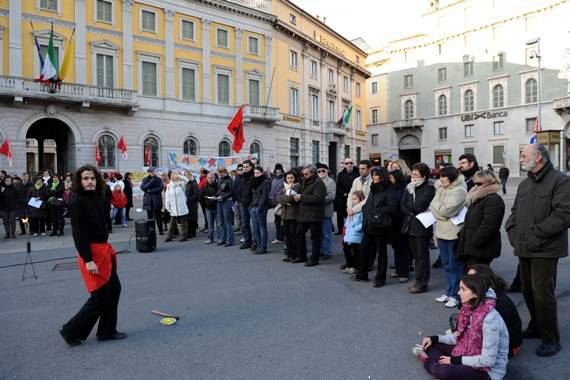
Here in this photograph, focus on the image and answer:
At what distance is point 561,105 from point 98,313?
49.9 m

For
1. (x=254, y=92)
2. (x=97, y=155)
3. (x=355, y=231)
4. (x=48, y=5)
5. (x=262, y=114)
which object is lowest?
(x=355, y=231)

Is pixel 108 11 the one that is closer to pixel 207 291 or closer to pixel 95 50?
pixel 95 50

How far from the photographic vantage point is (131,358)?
4.09 metres

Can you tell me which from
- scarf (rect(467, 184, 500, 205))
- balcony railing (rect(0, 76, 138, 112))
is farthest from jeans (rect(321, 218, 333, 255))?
balcony railing (rect(0, 76, 138, 112))

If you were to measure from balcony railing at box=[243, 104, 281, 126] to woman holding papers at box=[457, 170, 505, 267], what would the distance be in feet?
95.7

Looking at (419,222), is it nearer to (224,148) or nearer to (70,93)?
(70,93)

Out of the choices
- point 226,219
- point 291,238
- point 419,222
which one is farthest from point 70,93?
point 419,222

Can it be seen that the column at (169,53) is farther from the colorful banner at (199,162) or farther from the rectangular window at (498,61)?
the rectangular window at (498,61)

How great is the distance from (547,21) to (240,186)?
47.9 m

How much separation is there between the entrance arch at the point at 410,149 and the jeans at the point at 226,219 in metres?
49.6

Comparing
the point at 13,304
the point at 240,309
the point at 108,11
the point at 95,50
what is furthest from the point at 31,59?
the point at 240,309

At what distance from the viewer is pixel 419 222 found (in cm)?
604

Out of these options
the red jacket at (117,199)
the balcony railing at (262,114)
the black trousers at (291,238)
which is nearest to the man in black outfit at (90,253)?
the black trousers at (291,238)

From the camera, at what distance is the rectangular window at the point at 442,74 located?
174ft
